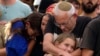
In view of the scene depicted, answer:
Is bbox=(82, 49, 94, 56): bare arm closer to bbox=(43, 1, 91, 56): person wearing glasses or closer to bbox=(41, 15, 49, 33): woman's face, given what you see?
bbox=(43, 1, 91, 56): person wearing glasses

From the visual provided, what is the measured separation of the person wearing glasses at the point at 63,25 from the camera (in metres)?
3.72

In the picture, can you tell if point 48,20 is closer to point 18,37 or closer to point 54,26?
point 54,26

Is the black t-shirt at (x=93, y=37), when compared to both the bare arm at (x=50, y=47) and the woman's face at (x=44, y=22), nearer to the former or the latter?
the bare arm at (x=50, y=47)

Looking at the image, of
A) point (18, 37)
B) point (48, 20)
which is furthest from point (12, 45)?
point (48, 20)

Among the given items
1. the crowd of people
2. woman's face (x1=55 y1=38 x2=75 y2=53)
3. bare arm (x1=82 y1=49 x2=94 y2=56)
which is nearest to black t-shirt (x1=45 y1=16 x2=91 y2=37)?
the crowd of people

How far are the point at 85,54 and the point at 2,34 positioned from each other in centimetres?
117

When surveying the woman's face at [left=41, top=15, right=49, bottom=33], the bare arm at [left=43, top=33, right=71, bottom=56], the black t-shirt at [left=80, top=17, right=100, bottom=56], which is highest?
the black t-shirt at [left=80, top=17, right=100, bottom=56]

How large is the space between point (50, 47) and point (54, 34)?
0.17 m

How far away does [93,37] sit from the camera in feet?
10.7

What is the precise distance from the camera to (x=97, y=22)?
128 inches

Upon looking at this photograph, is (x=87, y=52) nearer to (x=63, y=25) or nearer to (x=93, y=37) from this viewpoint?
(x=93, y=37)

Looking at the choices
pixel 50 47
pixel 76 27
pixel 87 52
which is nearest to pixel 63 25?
pixel 76 27

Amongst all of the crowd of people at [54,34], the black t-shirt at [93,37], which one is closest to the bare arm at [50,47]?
the crowd of people at [54,34]

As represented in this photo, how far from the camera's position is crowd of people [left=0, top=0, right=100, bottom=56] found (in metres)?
3.30
